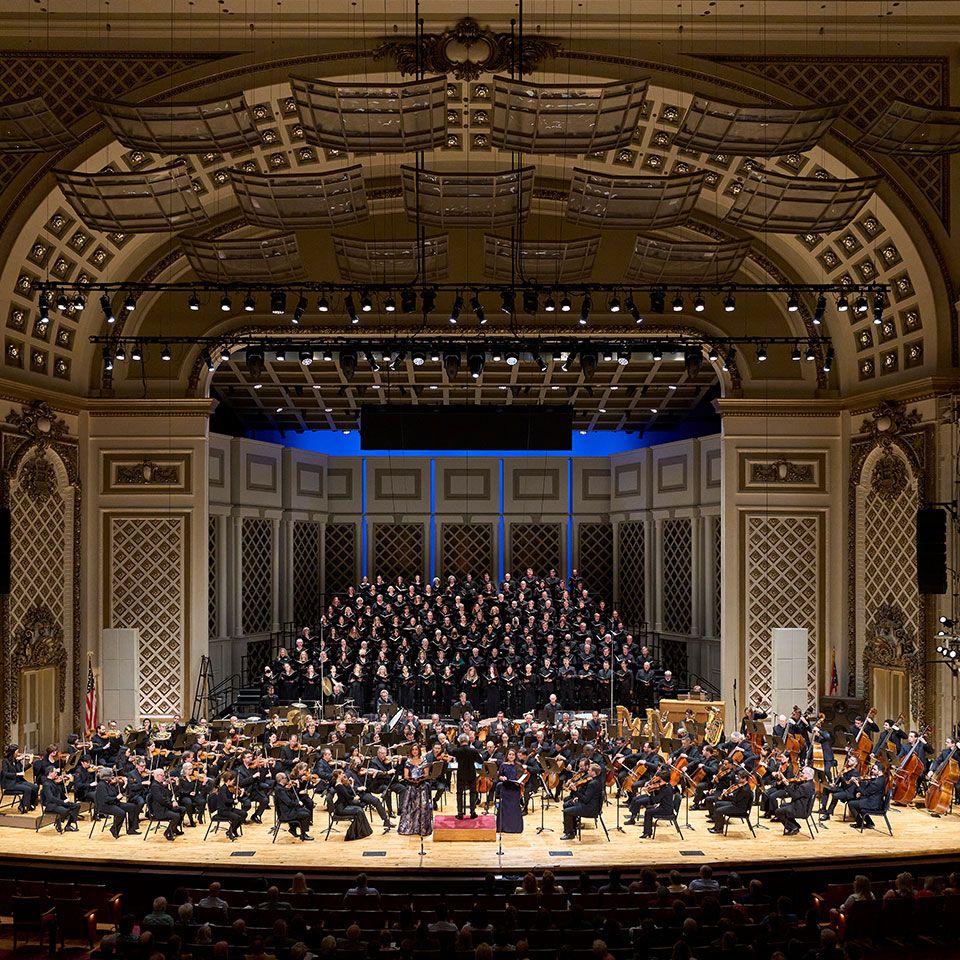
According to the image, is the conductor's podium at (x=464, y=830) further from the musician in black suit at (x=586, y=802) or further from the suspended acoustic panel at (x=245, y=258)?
the suspended acoustic panel at (x=245, y=258)

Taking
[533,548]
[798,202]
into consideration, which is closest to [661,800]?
[798,202]

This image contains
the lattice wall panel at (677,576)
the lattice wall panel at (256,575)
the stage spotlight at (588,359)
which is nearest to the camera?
the stage spotlight at (588,359)

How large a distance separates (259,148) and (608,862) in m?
11.7

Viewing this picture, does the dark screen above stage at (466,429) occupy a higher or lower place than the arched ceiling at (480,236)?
lower

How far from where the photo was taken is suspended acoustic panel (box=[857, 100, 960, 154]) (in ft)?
42.3

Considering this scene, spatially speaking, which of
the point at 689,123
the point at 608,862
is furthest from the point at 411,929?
the point at 689,123

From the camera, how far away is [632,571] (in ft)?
80.9

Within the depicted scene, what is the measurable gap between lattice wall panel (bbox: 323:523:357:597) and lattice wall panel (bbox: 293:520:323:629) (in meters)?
0.33

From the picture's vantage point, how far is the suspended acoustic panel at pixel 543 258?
51.3 feet

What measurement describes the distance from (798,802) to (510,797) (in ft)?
11.2

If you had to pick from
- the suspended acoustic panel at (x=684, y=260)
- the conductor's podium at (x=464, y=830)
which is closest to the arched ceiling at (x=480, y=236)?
A: the suspended acoustic panel at (x=684, y=260)

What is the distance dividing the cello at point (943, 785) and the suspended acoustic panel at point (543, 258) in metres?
8.40

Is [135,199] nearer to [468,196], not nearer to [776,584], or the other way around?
[468,196]

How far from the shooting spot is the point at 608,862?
39.1 feet
